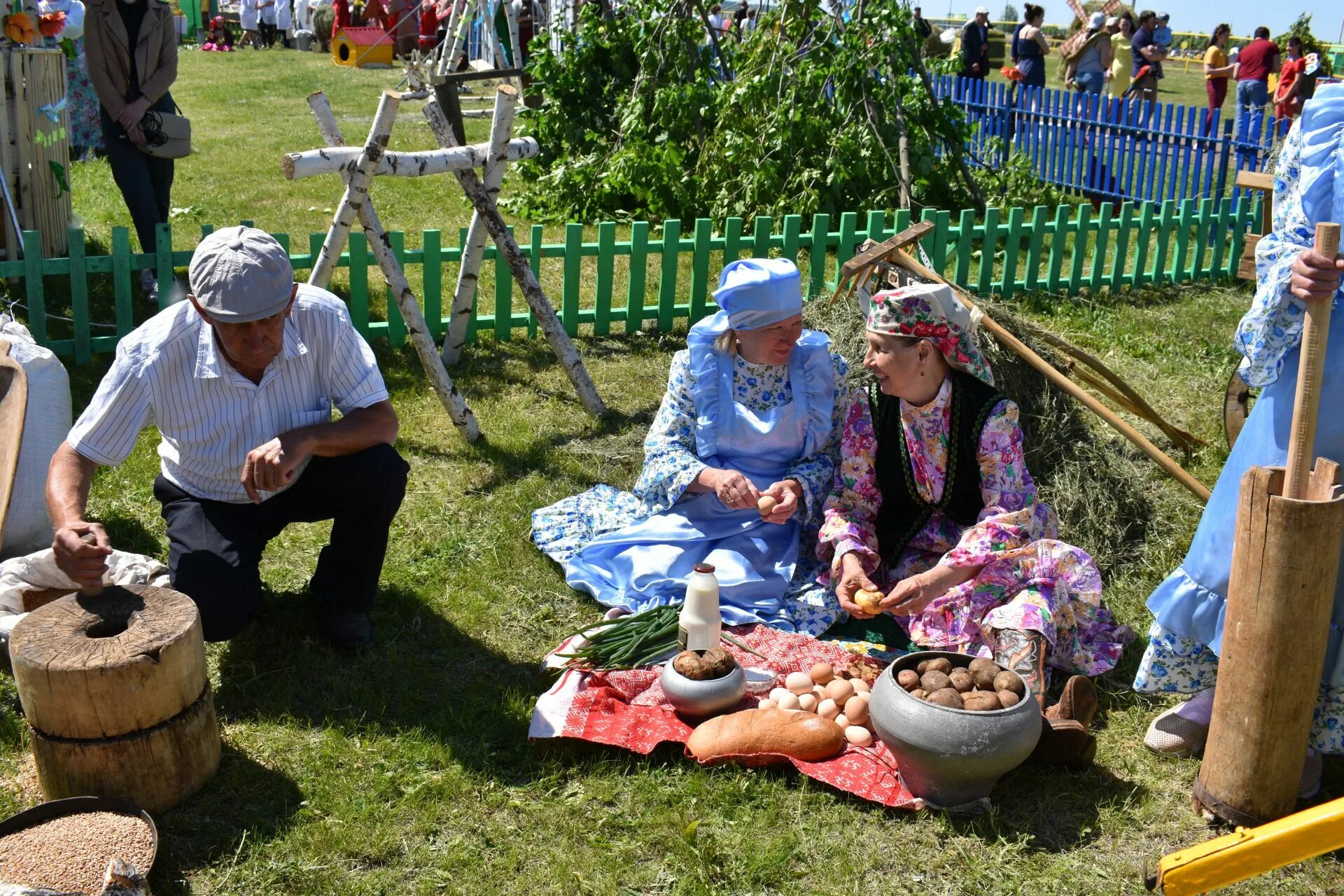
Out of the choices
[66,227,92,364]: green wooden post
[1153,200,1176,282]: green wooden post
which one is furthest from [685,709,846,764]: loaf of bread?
[1153,200,1176,282]: green wooden post

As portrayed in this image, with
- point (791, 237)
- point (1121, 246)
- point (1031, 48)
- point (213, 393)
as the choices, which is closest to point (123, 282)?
point (213, 393)

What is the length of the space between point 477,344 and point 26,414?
2.97 m

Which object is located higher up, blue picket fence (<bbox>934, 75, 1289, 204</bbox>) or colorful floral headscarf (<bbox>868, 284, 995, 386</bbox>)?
blue picket fence (<bbox>934, 75, 1289, 204</bbox>)

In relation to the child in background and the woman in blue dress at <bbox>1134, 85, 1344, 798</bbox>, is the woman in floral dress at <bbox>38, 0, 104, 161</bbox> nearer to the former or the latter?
the woman in blue dress at <bbox>1134, 85, 1344, 798</bbox>

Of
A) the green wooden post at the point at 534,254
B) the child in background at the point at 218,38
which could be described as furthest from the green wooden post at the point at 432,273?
the child in background at the point at 218,38

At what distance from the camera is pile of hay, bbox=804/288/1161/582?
473 cm

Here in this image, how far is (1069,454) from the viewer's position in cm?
499

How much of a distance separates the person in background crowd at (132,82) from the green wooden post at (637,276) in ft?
8.93

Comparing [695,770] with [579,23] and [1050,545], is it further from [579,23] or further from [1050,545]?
[579,23]

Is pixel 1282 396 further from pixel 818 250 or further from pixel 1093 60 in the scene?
pixel 1093 60

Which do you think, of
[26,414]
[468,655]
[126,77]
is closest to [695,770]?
[468,655]

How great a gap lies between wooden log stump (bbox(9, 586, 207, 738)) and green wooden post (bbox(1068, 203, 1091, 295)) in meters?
6.82

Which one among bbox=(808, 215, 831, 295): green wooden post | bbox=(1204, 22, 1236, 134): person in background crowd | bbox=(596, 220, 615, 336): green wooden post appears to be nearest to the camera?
bbox=(596, 220, 615, 336): green wooden post

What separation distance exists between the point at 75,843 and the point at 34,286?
415 cm
